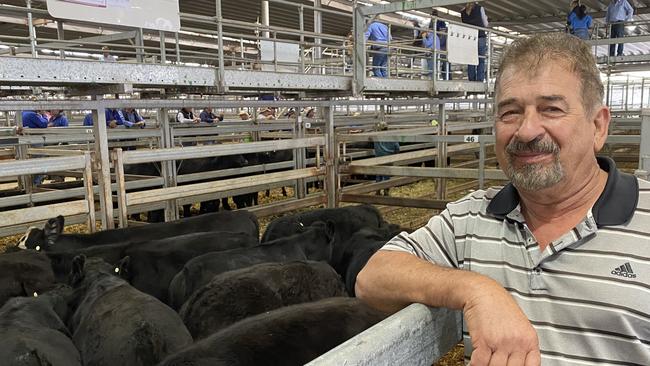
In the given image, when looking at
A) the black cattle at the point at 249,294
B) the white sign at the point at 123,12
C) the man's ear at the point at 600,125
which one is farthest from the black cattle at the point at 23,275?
the man's ear at the point at 600,125

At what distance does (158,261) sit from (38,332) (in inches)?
60.9

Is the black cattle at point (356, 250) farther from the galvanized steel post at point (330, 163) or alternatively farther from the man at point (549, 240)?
the man at point (549, 240)

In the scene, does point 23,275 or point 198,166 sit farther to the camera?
point 198,166

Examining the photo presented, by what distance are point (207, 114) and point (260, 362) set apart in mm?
13487

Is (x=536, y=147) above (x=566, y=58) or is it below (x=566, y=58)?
below

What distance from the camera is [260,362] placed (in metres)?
2.26

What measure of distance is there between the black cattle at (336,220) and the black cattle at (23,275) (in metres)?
2.09

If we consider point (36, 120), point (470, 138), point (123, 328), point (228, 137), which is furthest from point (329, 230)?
point (36, 120)

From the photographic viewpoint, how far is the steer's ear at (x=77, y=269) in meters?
4.22

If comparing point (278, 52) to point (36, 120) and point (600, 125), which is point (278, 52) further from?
point (36, 120)

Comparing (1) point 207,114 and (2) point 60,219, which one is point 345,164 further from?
(1) point 207,114

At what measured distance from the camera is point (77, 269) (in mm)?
4262

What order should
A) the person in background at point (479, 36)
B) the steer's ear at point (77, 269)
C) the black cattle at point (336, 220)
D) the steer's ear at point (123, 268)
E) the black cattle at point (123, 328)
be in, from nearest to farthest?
the black cattle at point (123, 328) < the steer's ear at point (77, 269) < the steer's ear at point (123, 268) < the black cattle at point (336, 220) < the person in background at point (479, 36)

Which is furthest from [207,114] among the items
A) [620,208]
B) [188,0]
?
[620,208]
